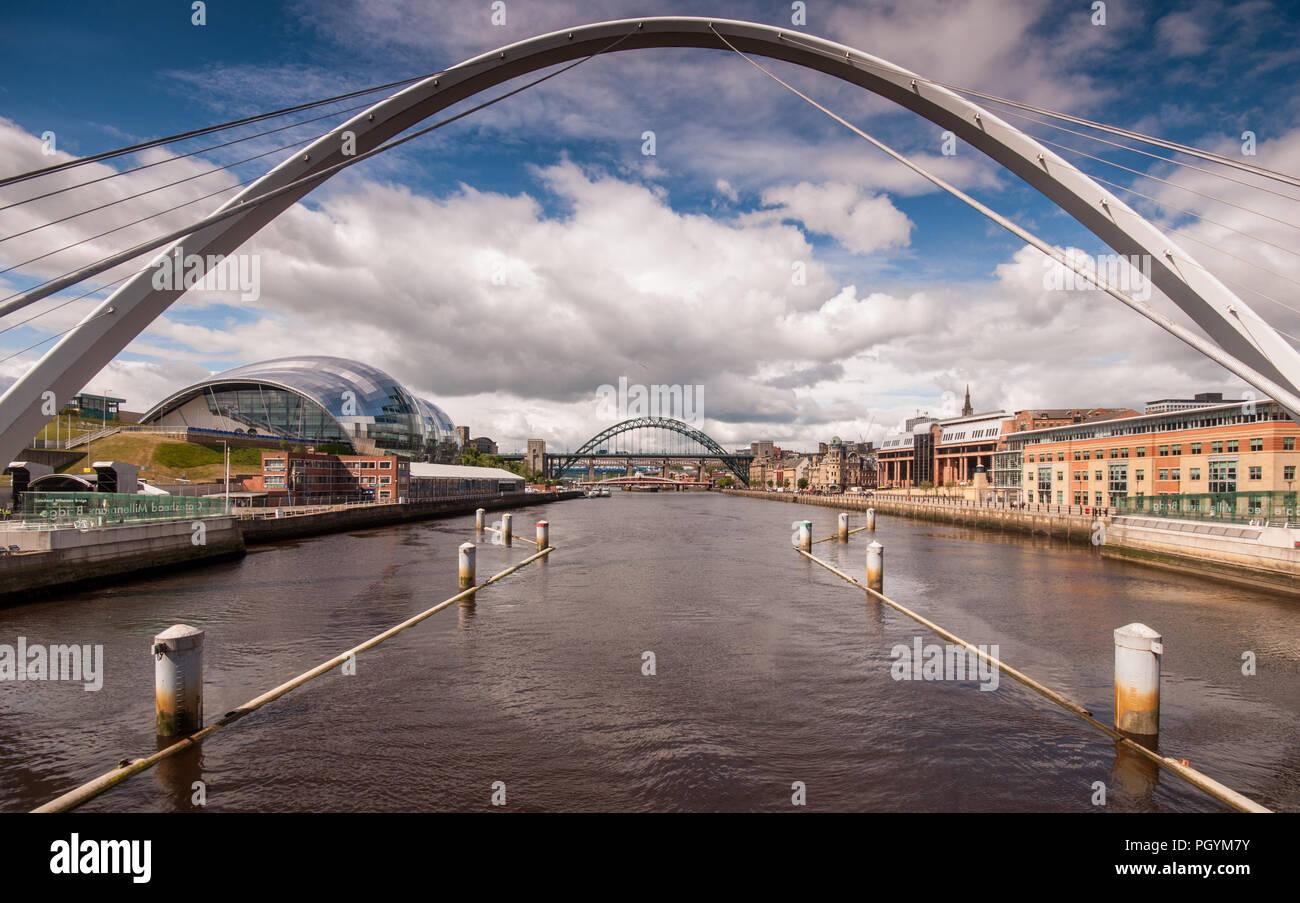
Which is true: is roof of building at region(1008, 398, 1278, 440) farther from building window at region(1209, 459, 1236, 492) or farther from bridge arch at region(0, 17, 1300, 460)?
bridge arch at region(0, 17, 1300, 460)

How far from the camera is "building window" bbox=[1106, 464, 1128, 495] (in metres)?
68.6

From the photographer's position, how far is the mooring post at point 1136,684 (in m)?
9.57

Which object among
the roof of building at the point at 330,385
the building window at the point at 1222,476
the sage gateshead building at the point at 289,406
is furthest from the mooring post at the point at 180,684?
the roof of building at the point at 330,385

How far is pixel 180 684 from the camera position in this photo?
31.6ft

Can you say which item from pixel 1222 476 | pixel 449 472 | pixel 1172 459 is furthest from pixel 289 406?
pixel 1222 476

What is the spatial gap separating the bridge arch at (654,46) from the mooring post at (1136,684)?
187 inches

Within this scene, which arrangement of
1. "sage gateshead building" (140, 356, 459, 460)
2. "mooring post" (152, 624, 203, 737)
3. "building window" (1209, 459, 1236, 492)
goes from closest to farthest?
"mooring post" (152, 624, 203, 737) → "building window" (1209, 459, 1236, 492) → "sage gateshead building" (140, 356, 459, 460)

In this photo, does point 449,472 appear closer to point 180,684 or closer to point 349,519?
point 349,519

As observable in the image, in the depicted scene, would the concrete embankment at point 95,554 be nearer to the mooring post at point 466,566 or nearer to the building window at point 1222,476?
the mooring post at point 466,566

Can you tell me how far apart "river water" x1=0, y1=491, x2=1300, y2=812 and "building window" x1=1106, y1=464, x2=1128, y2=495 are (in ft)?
163

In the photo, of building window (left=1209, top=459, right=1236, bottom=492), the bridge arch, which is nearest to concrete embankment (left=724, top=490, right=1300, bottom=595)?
building window (left=1209, top=459, right=1236, bottom=492)
